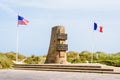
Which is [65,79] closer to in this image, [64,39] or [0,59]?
[64,39]

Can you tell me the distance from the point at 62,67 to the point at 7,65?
883 centimetres

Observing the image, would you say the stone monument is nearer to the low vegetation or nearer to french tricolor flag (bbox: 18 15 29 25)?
french tricolor flag (bbox: 18 15 29 25)

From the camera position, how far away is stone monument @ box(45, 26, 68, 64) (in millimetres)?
31781

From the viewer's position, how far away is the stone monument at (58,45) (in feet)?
104

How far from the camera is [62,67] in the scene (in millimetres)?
28859

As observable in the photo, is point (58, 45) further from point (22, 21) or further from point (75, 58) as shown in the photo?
point (75, 58)

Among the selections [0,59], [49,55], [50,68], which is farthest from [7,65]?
[50,68]

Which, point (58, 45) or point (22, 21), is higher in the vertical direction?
point (22, 21)

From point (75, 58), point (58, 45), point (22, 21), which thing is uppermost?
point (22, 21)

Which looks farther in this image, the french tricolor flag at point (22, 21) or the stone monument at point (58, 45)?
the french tricolor flag at point (22, 21)

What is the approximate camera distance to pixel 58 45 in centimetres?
3177

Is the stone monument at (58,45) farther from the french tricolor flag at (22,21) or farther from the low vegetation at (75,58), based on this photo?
the low vegetation at (75,58)

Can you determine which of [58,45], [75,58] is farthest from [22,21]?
[75,58]

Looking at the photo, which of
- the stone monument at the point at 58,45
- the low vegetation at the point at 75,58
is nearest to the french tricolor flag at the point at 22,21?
the stone monument at the point at 58,45
